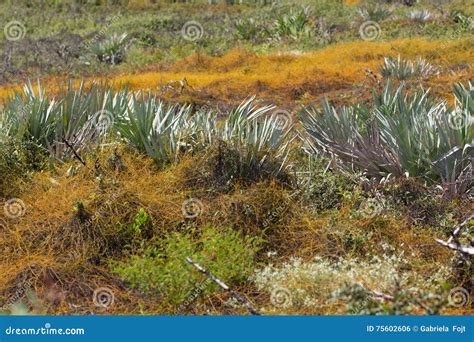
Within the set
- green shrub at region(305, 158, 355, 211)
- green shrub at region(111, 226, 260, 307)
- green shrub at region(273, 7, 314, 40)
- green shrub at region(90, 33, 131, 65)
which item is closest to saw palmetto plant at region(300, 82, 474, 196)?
green shrub at region(305, 158, 355, 211)

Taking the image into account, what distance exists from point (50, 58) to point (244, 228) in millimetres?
21172

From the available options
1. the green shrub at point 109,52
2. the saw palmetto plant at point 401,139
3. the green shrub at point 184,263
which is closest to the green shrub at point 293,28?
the green shrub at point 109,52

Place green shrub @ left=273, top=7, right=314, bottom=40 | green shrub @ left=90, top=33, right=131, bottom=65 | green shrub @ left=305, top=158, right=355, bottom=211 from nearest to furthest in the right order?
green shrub @ left=305, top=158, right=355, bottom=211, green shrub @ left=90, top=33, right=131, bottom=65, green shrub @ left=273, top=7, right=314, bottom=40

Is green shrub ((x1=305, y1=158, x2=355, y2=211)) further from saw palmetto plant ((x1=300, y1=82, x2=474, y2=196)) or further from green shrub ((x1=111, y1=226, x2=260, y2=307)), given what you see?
green shrub ((x1=111, y1=226, x2=260, y2=307))

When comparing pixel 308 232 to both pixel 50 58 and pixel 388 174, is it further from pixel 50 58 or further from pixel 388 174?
pixel 50 58

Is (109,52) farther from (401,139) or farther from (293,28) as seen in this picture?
(401,139)

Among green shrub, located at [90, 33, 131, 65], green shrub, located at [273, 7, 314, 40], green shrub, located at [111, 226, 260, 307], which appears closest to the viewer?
green shrub, located at [111, 226, 260, 307]

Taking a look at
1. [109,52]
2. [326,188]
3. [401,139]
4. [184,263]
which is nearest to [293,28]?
[109,52]

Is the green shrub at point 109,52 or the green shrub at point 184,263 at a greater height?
the green shrub at point 184,263

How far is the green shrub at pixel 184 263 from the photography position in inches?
194

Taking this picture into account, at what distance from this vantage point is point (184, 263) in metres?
5.05

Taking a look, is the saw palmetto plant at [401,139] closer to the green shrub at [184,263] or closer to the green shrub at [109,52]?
the green shrub at [184,263]

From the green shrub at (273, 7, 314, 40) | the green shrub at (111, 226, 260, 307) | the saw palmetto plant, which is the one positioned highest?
the saw palmetto plant

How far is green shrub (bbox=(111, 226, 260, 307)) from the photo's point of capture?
4918 mm
